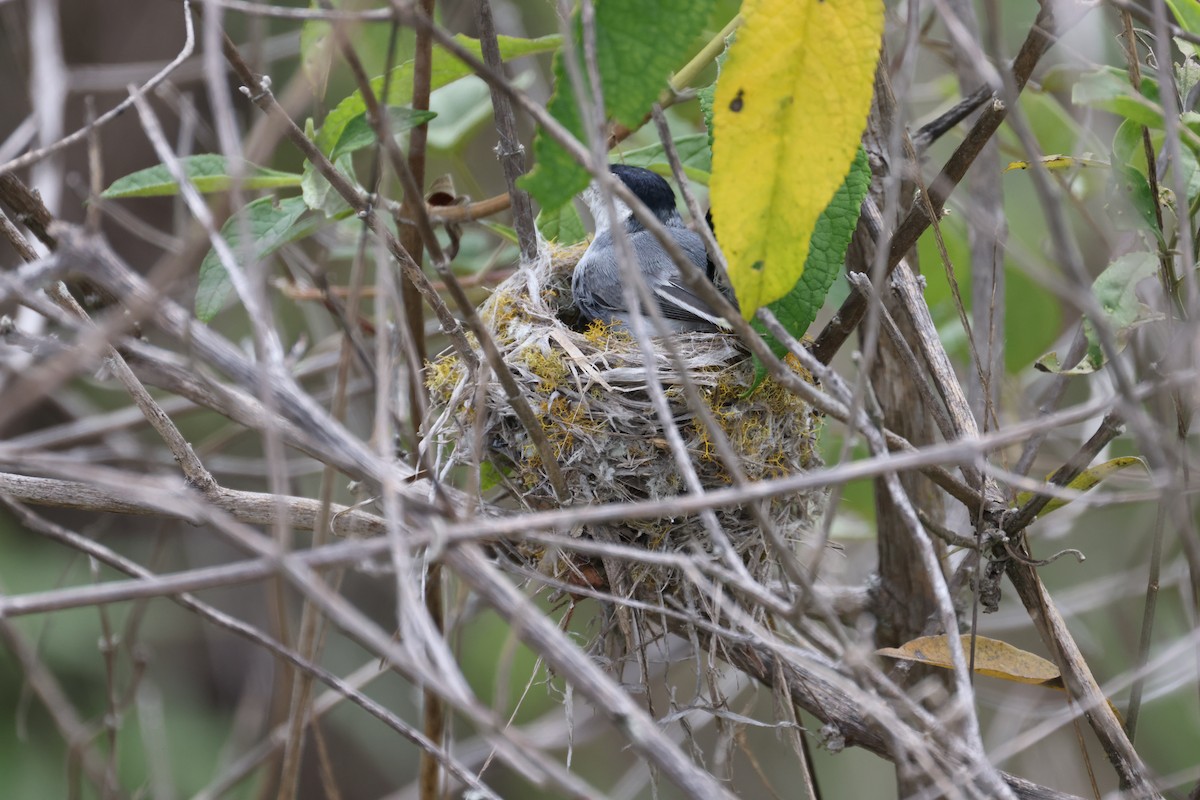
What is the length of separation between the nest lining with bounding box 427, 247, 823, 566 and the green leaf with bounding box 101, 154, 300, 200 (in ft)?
1.85

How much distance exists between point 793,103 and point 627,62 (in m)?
0.24

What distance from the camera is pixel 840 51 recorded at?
1427 millimetres

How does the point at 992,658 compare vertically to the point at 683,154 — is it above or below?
below

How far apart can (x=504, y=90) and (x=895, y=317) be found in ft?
3.94

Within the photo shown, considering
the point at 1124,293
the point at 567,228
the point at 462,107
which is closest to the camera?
the point at 1124,293

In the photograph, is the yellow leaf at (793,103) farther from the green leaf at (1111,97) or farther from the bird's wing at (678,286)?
the bird's wing at (678,286)

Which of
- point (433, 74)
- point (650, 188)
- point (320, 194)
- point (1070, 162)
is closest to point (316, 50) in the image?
point (433, 74)

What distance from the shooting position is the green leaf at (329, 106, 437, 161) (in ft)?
6.10

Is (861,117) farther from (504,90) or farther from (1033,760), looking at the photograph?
(1033,760)

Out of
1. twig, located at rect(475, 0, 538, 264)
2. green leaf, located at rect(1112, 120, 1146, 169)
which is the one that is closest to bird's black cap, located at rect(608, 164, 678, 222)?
twig, located at rect(475, 0, 538, 264)

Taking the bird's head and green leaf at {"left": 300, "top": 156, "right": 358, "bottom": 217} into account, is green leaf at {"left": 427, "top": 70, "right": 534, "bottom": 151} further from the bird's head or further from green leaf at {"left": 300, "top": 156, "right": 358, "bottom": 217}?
green leaf at {"left": 300, "top": 156, "right": 358, "bottom": 217}

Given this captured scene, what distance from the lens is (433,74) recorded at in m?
2.18

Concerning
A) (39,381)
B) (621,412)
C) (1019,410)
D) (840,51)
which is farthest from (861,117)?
(1019,410)

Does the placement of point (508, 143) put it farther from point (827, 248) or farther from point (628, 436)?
point (827, 248)
